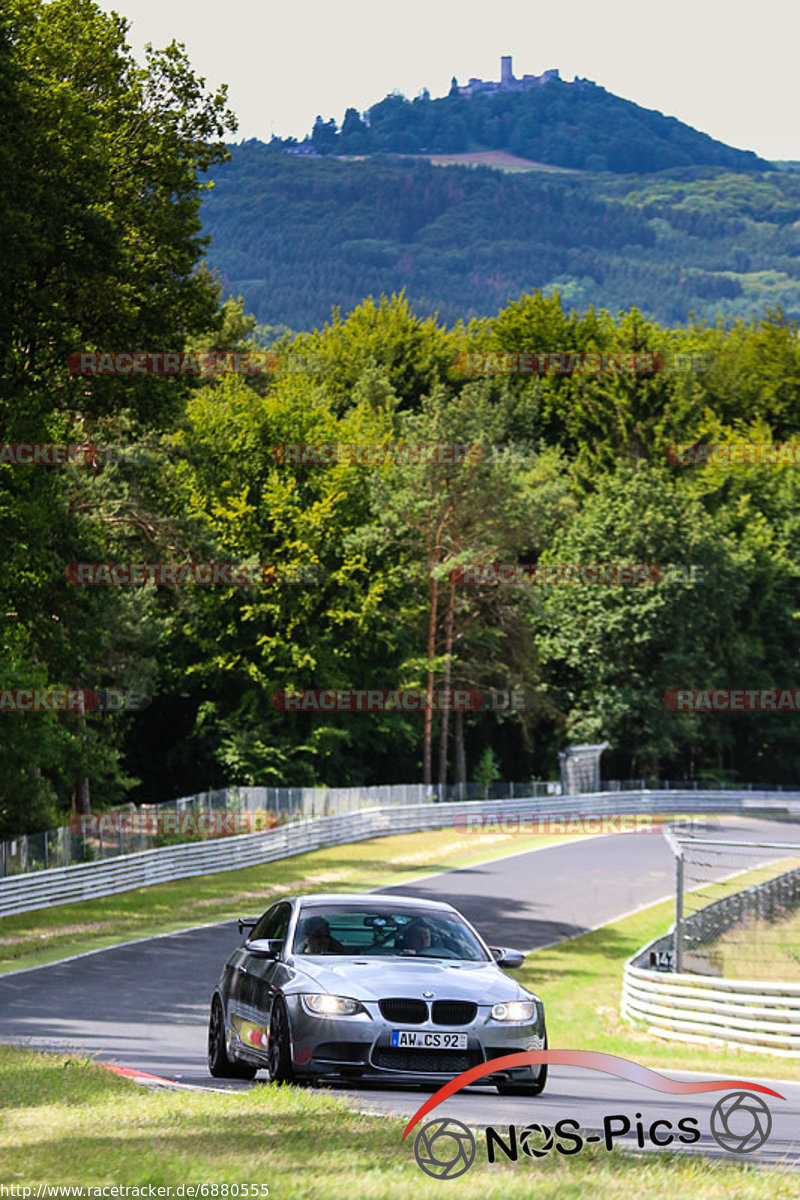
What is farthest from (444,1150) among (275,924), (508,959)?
(275,924)

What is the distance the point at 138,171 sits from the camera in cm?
3111

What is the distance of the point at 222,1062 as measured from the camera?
12414mm

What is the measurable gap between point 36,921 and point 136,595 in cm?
1943

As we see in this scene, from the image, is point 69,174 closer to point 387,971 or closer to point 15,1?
point 15,1

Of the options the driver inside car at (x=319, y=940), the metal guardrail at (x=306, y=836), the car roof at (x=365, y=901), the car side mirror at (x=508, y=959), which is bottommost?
the metal guardrail at (x=306, y=836)

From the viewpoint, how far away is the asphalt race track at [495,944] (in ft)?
36.7

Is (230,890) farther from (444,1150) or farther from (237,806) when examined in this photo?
(444,1150)

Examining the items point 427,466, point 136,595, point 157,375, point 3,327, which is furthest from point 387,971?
point 427,466

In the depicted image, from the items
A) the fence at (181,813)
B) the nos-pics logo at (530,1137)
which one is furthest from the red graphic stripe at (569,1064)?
the fence at (181,813)

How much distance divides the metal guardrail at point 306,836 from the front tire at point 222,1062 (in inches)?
804

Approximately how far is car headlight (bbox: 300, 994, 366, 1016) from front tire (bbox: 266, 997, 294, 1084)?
0.20m

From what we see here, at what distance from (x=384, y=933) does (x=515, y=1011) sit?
1.33m

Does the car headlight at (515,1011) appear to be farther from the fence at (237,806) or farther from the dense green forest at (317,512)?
the fence at (237,806)

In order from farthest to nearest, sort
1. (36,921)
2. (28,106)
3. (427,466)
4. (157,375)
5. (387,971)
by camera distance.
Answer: (427,466) < (36,921) < (157,375) < (28,106) < (387,971)
